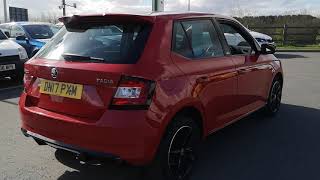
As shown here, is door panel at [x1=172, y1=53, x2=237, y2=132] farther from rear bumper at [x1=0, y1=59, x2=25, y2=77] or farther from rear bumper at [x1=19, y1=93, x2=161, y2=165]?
rear bumper at [x1=0, y1=59, x2=25, y2=77]

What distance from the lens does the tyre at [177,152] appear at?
4.00 metres

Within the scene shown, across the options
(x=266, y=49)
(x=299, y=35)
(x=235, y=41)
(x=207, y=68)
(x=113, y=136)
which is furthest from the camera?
(x=299, y=35)

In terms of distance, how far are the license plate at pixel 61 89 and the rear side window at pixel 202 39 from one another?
1088 millimetres

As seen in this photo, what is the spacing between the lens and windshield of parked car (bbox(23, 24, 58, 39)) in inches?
527

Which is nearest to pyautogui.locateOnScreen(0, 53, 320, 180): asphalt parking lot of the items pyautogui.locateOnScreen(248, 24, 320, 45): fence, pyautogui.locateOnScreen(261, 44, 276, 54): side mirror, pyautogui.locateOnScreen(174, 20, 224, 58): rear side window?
pyautogui.locateOnScreen(261, 44, 276, 54): side mirror

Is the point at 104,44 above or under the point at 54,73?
above

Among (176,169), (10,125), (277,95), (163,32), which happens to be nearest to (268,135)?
(277,95)

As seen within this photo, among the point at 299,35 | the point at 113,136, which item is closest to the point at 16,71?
the point at 113,136

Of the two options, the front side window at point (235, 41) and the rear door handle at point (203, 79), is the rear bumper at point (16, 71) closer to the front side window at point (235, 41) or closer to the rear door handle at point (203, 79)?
the front side window at point (235, 41)

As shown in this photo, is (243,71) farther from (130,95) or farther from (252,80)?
(130,95)

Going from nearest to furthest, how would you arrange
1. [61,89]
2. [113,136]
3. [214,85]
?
[113,136]
[61,89]
[214,85]

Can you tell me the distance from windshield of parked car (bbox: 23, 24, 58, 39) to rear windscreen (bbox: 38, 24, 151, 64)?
9422 millimetres

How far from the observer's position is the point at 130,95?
3.70m

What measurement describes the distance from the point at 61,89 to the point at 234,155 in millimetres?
2311
